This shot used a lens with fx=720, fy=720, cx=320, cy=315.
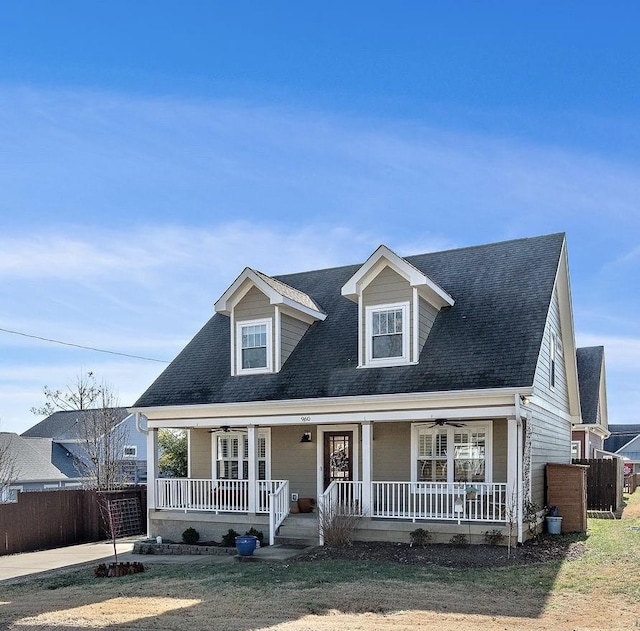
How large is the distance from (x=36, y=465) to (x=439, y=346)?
91.7 feet

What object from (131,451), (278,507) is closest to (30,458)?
(131,451)

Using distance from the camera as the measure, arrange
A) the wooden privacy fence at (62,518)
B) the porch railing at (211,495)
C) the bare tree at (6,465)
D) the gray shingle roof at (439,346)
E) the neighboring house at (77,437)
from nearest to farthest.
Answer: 1. the gray shingle roof at (439,346)
2. the porch railing at (211,495)
3. the wooden privacy fence at (62,518)
4. the bare tree at (6,465)
5. the neighboring house at (77,437)

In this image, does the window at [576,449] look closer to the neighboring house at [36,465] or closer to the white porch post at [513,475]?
the white porch post at [513,475]

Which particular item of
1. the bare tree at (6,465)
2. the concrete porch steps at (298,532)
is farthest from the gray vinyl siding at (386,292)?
the bare tree at (6,465)

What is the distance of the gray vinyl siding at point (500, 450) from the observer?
16125 mm

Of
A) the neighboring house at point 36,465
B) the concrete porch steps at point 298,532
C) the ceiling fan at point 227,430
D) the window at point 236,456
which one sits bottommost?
the neighboring house at point 36,465

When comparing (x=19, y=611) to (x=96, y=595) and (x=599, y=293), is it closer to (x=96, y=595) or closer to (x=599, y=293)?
(x=96, y=595)

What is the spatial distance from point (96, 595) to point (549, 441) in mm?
11974

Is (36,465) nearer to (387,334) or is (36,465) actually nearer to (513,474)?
(387,334)

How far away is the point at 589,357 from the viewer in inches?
1316

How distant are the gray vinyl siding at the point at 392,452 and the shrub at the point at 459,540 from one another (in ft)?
7.77

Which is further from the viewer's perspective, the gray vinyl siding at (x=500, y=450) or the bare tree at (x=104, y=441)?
the bare tree at (x=104, y=441)

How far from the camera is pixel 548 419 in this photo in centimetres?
1856

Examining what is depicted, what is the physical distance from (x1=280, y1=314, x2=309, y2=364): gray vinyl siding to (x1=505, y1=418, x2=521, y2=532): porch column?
6.37m
